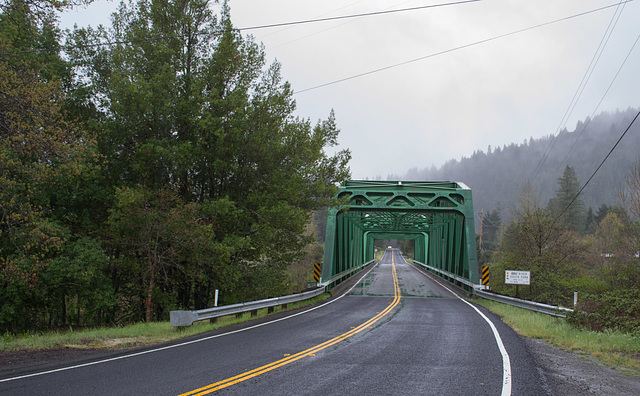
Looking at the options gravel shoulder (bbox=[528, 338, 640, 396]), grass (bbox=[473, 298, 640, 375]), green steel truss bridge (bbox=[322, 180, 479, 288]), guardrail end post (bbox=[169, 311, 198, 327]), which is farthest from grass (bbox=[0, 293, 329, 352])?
green steel truss bridge (bbox=[322, 180, 479, 288])

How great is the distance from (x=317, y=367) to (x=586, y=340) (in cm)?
657

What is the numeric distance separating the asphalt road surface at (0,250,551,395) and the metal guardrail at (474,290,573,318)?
2.56 metres

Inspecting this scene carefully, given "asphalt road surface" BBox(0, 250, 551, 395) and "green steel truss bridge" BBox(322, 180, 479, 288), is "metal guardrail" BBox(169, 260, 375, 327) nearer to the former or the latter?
"asphalt road surface" BBox(0, 250, 551, 395)

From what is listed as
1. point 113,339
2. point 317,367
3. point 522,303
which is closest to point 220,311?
point 113,339

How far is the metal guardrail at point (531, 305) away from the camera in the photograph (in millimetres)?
12719

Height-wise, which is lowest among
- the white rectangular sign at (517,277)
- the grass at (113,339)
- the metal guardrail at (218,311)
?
the grass at (113,339)

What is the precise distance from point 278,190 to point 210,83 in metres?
5.65

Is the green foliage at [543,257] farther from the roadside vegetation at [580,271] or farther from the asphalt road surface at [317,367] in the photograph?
the asphalt road surface at [317,367]

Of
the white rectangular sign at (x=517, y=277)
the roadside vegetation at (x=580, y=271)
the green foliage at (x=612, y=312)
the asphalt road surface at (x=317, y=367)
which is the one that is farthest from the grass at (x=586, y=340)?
the white rectangular sign at (x=517, y=277)

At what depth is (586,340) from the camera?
945 centimetres

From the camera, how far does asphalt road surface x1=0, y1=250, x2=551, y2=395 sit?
18.7 feet

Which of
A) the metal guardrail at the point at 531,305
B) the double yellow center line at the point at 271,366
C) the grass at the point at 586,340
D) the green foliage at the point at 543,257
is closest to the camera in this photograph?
the double yellow center line at the point at 271,366

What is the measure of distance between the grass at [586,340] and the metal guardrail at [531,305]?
242 millimetres

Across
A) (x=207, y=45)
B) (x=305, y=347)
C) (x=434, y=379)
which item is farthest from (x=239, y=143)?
(x=434, y=379)
